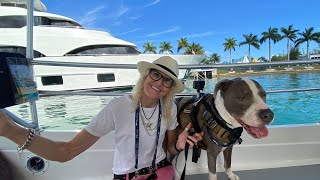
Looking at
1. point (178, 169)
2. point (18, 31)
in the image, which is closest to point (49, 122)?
point (178, 169)

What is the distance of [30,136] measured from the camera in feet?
4.42

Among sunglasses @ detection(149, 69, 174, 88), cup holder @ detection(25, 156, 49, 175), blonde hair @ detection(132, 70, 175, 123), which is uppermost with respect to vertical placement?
sunglasses @ detection(149, 69, 174, 88)

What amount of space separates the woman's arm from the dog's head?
80cm

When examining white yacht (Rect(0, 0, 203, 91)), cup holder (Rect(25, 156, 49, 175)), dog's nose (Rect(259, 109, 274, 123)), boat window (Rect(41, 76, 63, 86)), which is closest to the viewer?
dog's nose (Rect(259, 109, 274, 123))

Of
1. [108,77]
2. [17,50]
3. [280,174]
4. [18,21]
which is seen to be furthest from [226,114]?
[18,21]

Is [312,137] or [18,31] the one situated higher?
[18,31]

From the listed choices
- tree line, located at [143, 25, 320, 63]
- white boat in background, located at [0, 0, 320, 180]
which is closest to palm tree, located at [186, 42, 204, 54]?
tree line, located at [143, 25, 320, 63]

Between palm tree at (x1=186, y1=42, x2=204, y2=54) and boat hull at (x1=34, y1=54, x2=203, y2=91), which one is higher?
palm tree at (x1=186, y1=42, x2=204, y2=54)

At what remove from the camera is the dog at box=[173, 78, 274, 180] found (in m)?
1.60

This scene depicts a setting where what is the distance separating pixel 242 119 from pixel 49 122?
6678mm

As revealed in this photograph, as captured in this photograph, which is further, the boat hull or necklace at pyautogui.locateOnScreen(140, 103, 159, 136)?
the boat hull

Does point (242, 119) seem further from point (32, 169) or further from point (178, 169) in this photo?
point (32, 169)

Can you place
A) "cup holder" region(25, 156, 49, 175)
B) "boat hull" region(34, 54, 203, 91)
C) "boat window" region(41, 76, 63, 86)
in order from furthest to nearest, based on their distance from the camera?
1. "boat window" region(41, 76, 63, 86)
2. "boat hull" region(34, 54, 203, 91)
3. "cup holder" region(25, 156, 49, 175)

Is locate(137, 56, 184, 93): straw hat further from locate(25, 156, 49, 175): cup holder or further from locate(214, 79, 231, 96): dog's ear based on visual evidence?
locate(25, 156, 49, 175): cup holder
